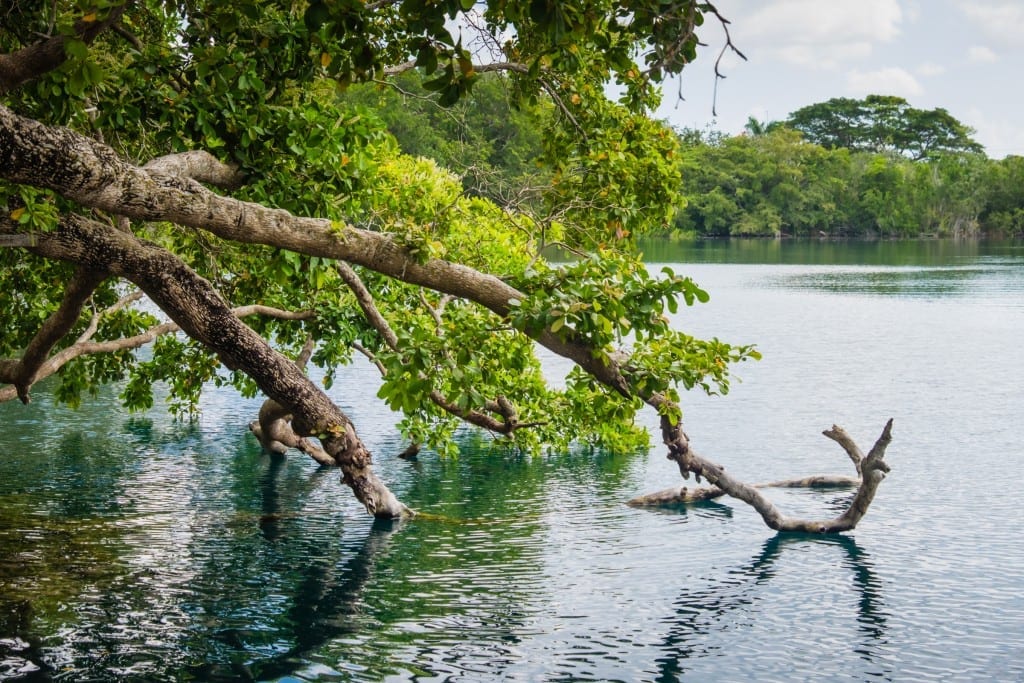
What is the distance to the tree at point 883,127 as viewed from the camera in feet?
431

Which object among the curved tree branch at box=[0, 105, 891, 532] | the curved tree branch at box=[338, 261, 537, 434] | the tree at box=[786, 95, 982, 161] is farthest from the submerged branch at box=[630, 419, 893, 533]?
the tree at box=[786, 95, 982, 161]

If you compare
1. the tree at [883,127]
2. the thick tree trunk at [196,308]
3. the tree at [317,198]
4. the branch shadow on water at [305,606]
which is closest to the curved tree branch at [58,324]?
the tree at [317,198]

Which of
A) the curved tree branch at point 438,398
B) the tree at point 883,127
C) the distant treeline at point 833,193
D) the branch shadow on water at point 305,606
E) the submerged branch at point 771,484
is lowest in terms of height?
the branch shadow on water at point 305,606

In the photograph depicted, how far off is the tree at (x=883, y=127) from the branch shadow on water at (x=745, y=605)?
121 m

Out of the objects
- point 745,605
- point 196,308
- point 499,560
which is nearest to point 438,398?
point 499,560

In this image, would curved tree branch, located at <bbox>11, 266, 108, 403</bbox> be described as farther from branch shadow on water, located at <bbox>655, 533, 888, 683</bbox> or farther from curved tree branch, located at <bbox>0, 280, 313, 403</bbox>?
branch shadow on water, located at <bbox>655, 533, 888, 683</bbox>

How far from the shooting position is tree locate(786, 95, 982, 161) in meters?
132

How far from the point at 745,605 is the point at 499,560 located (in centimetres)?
313

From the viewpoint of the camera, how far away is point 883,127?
133 m

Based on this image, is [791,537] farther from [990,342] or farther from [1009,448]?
[990,342]

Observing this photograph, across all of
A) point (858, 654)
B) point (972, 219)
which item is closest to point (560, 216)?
point (858, 654)

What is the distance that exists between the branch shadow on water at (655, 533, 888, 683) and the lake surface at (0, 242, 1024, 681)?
0.04 meters

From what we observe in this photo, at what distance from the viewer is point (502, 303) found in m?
10.4

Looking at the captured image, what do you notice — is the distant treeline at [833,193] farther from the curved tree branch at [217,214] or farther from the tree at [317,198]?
the curved tree branch at [217,214]
